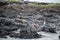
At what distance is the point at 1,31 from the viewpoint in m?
5.29

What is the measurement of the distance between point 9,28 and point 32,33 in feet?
2.53

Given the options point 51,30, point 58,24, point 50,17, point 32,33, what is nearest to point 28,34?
point 32,33

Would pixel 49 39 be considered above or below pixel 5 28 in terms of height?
below

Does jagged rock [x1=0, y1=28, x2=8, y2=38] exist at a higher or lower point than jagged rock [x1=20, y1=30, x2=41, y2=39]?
higher

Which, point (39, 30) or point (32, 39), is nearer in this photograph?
point (32, 39)

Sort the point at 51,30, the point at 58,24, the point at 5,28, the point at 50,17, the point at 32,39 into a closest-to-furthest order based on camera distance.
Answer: the point at 32,39, the point at 5,28, the point at 51,30, the point at 58,24, the point at 50,17

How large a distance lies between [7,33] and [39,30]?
1.15 metres

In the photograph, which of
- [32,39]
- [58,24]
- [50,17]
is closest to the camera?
[32,39]

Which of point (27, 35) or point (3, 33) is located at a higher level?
point (3, 33)

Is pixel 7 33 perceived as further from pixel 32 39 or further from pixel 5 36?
pixel 32 39

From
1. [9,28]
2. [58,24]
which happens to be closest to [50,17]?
[58,24]

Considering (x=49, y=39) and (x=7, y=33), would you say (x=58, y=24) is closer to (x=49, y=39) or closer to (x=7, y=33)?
(x=49, y=39)

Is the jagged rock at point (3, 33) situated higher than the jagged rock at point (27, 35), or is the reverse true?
the jagged rock at point (3, 33)

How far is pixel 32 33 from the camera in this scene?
5203mm
